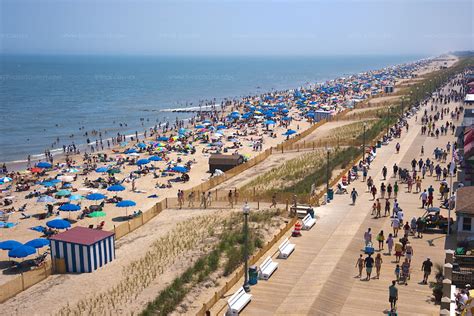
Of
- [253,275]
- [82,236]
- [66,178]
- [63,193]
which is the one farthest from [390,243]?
[66,178]

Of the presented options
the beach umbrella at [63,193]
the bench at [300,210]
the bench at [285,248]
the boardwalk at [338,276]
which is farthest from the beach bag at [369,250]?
the beach umbrella at [63,193]

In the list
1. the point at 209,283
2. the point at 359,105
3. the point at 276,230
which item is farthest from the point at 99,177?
the point at 359,105

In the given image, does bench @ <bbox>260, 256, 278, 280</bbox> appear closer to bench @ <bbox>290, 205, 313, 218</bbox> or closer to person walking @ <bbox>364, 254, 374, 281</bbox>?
person walking @ <bbox>364, 254, 374, 281</bbox>

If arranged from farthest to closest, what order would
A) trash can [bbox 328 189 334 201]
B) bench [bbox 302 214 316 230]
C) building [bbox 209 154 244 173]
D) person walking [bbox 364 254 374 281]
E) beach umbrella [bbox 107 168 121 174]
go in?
beach umbrella [bbox 107 168 121 174]
building [bbox 209 154 244 173]
trash can [bbox 328 189 334 201]
bench [bbox 302 214 316 230]
person walking [bbox 364 254 374 281]

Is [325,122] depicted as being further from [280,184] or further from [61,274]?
[61,274]

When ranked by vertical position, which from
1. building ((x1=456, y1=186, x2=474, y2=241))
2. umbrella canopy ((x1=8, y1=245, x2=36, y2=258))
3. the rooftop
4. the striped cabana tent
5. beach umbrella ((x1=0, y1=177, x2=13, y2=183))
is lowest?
beach umbrella ((x1=0, y1=177, x2=13, y2=183))

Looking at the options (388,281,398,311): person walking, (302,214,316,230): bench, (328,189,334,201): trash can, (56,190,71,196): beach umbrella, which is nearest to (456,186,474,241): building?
(302,214,316,230): bench
